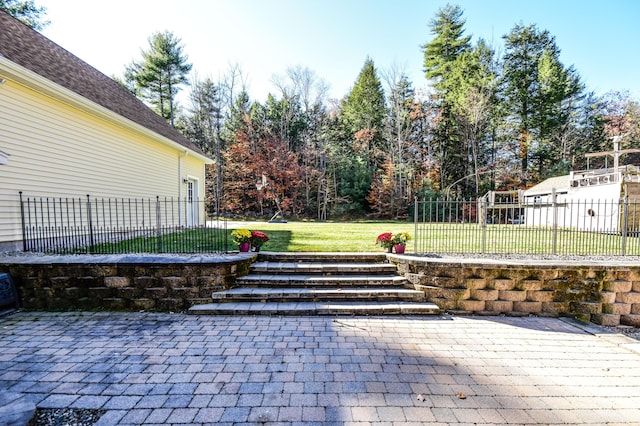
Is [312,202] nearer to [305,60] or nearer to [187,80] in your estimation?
[305,60]

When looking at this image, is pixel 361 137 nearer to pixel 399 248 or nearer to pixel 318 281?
pixel 399 248

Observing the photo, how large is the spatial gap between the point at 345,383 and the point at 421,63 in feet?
96.9

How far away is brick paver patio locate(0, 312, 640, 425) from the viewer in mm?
2225

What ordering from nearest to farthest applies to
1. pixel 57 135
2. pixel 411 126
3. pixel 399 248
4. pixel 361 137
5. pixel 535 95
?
pixel 399 248, pixel 57 135, pixel 535 95, pixel 411 126, pixel 361 137

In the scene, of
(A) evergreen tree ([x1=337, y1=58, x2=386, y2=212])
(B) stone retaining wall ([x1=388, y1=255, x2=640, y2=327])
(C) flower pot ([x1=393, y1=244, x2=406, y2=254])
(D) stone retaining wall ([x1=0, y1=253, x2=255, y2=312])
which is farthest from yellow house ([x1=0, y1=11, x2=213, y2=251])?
(A) evergreen tree ([x1=337, y1=58, x2=386, y2=212])

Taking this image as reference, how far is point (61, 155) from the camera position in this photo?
259 inches

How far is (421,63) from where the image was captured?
84.5 ft

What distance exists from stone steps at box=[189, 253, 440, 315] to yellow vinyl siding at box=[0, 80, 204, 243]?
16.0 feet

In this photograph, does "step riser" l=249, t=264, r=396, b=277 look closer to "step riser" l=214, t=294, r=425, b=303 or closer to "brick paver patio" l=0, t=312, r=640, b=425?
"step riser" l=214, t=294, r=425, b=303

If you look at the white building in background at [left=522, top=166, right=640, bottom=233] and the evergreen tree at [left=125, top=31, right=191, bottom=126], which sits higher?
Result: the evergreen tree at [left=125, top=31, right=191, bottom=126]

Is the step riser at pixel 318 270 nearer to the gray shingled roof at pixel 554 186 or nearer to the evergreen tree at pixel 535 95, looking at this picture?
the gray shingled roof at pixel 554 186

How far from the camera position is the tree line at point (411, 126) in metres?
22.5

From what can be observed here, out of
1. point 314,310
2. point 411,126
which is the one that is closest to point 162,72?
point 411,126

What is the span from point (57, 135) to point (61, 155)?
47cm
